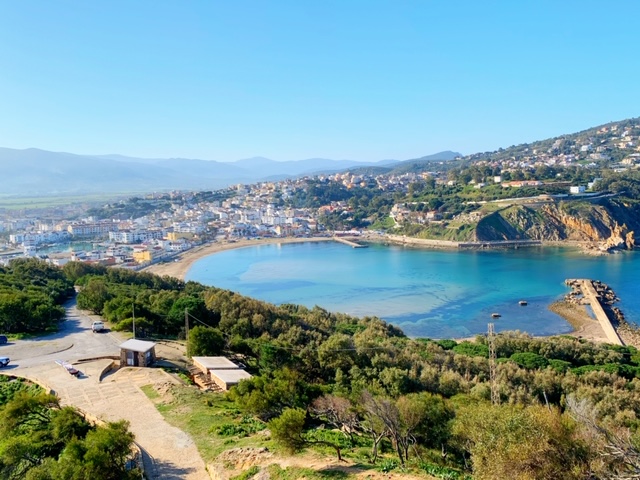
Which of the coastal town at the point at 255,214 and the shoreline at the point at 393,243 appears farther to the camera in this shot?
the coastal town at the point at 255,214

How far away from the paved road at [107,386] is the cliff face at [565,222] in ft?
147

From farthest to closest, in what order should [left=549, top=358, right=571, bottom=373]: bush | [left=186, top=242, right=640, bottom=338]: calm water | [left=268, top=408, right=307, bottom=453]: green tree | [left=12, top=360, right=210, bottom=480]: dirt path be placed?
[left=186, top=242, right=640, bottom=338]: calm water, [left=549, top=358, right=571, bottom=373]: bush, [left=12, top=360, right=210, bottom=480]: dirt path, [left=268, top=408, right=307, bottom=453]: green tree

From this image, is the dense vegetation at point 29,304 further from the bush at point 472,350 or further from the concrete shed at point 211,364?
the bush at point 472,350

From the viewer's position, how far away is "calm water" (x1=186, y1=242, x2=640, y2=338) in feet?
88.1

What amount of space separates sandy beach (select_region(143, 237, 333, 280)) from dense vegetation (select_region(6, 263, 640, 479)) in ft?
66.5

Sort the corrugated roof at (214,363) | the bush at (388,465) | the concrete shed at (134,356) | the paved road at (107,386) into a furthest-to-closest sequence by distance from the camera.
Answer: the concrete shed at (134,356) < the corrugated roof at (214,363) < the paved road at (107,386) < the bush at (388,465)

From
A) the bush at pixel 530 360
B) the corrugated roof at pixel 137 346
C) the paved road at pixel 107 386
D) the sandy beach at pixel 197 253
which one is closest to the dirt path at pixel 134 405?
the paved road at pixel 107 386

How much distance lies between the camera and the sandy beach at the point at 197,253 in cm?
4258

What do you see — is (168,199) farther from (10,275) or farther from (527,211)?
(10,275)

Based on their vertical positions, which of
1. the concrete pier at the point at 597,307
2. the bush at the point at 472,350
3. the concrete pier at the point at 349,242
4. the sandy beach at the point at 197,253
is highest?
the bush at the point at 472,350

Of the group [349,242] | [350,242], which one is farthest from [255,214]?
[350,242]

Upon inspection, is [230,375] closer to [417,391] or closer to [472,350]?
[417,391]

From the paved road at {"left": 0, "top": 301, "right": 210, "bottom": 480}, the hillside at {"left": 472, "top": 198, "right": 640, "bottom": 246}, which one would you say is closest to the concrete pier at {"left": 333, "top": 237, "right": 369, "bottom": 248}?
the hillside at {"left": 472, "top": 198, "right": 640, "bottom": 246}

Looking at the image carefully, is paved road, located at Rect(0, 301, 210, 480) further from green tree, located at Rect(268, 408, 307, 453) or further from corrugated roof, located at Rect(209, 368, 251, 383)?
green tree, located at Rect(268, 408, 307, 453)
